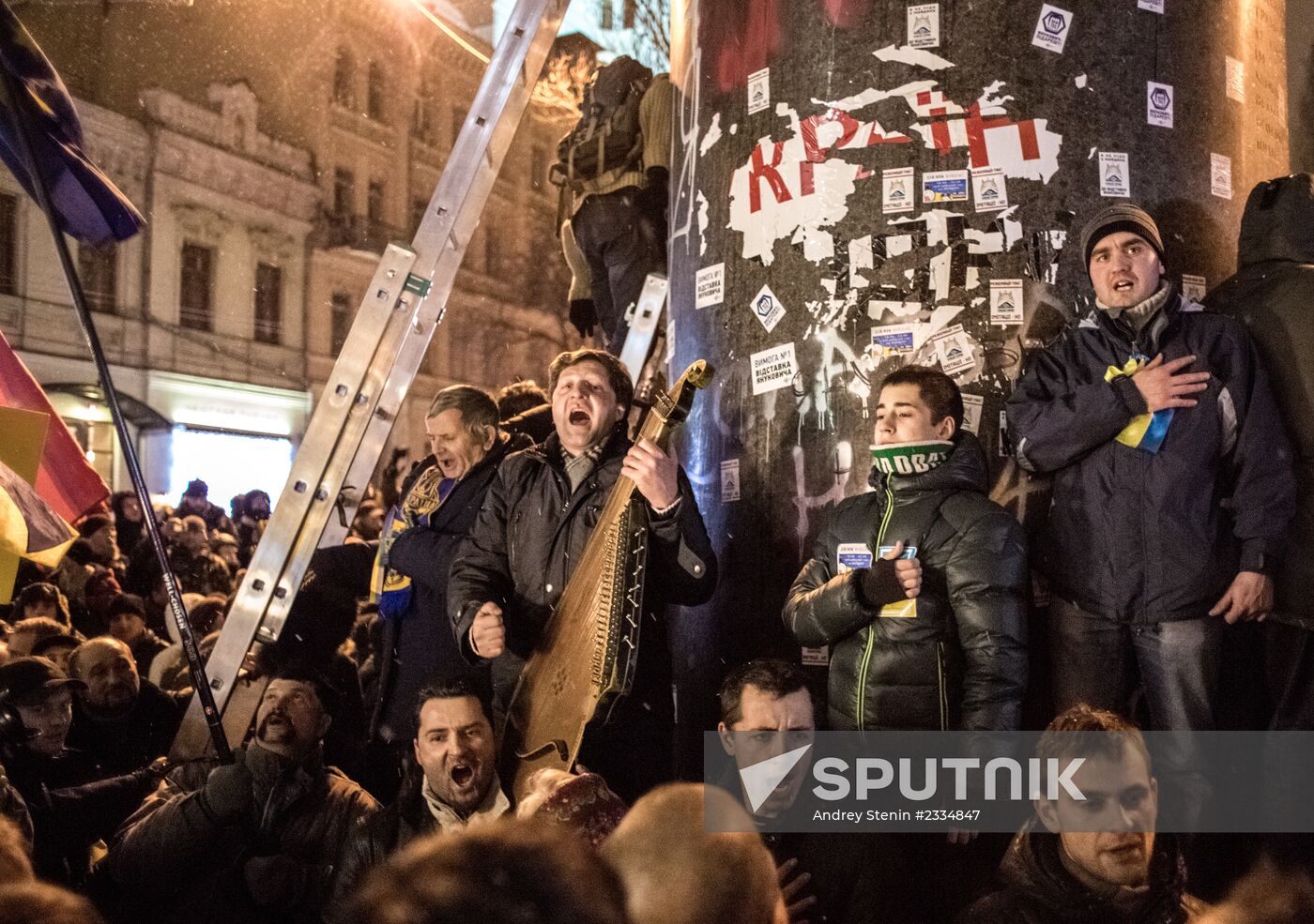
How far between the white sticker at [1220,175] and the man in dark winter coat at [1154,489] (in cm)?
95

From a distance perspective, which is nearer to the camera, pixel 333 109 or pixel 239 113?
pixel 239 113

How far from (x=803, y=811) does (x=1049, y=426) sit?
1.56 metres

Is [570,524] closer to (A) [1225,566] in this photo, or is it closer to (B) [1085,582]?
(B) [1085,582]

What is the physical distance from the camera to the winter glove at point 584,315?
8.13m

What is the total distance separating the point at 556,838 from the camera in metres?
1.51

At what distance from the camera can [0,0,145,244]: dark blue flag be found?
18.3 ft

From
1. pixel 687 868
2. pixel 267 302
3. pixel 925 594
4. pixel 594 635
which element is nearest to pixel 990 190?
pixel 925 594

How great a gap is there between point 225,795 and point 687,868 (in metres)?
3.15

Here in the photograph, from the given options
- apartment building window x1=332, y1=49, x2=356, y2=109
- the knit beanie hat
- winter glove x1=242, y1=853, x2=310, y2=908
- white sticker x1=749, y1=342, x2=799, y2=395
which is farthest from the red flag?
apartment building window x1=332, y1=49, x2=356, y2=109

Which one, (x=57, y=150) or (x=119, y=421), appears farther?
(x=57, y=150)

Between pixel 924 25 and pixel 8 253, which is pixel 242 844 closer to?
pixel 924 25

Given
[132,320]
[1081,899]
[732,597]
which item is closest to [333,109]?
[132,320]

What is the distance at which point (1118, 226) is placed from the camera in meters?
4.30

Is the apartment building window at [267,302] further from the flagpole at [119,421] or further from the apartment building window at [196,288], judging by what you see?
the flagpole at [119,421]
